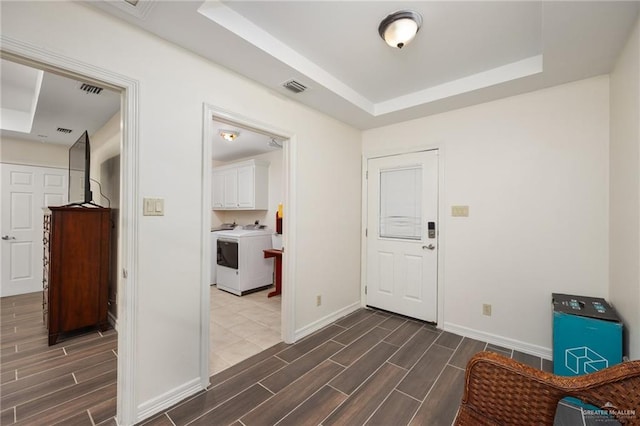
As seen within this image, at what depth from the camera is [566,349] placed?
6.14 ft

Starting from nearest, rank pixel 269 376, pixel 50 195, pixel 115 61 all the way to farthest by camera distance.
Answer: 1. pixel 115 61
2. pixel 269 376
3. pixel 50 195

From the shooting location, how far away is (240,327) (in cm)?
299

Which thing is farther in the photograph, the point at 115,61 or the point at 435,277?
the point at 435,277

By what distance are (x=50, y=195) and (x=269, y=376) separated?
16.3 feet

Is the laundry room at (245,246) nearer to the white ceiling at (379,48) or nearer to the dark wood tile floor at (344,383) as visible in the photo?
the dark wood tile floor at (344,383)

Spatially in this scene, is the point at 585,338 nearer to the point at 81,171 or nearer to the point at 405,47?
the point at 405,47

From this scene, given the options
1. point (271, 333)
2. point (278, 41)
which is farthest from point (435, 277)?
point (278, 41)

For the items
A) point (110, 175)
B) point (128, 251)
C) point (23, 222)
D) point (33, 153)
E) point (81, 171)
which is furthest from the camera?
point (33, 153)

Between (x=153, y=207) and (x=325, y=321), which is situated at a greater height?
(x=153, y=207)

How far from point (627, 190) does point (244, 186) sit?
483cm

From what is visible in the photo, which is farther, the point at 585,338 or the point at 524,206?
the point at 524,206

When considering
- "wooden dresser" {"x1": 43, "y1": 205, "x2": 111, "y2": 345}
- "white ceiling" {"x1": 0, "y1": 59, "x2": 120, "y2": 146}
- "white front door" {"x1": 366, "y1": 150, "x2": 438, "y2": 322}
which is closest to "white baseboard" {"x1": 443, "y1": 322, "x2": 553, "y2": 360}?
"white front door" {"x1": 366, "y1": 150, "x2": 438, "y2": 322}

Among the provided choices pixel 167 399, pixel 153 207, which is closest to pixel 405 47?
pixel 153 207

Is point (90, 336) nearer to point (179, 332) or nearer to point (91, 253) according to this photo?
point (91, 253)
